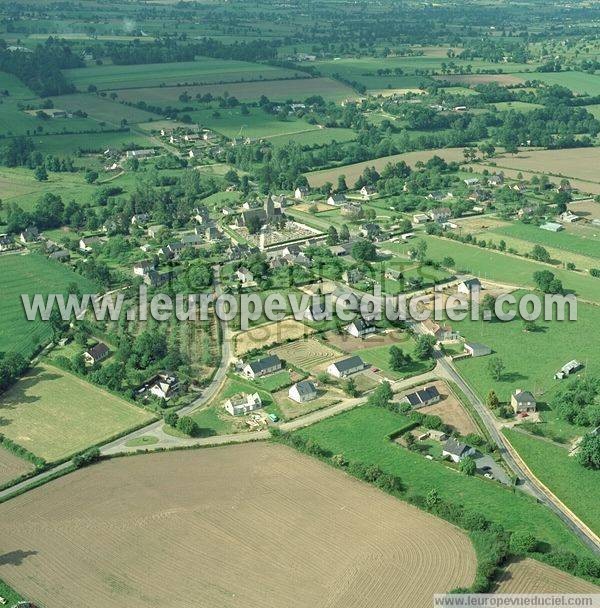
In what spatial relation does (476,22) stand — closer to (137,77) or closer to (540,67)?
(540,67)

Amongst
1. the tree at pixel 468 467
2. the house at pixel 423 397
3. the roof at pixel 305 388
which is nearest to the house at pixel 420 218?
the house at pixel 423 397

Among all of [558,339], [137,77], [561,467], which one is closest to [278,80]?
[137,77]

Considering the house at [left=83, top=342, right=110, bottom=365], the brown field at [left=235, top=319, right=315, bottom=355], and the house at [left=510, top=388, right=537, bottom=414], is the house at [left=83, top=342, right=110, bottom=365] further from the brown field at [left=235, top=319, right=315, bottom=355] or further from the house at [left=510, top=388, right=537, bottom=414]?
the house at [left=510, top=388, right=537, bottom=414]

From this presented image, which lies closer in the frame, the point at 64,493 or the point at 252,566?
the point at 252,566

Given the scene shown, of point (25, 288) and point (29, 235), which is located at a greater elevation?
point (29, 235)

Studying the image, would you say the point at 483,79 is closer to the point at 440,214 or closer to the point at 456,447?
the point at 440,214

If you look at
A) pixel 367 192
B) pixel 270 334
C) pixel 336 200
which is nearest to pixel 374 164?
pixel 367 192
